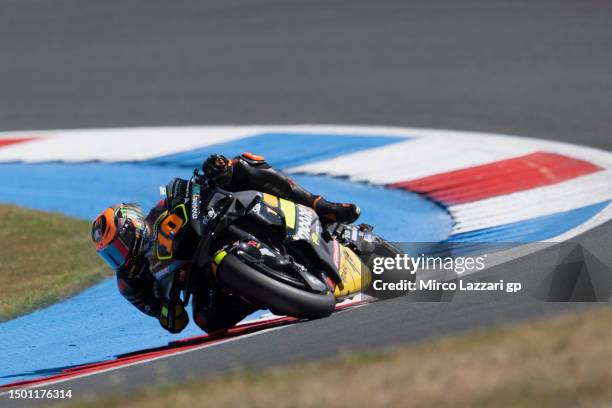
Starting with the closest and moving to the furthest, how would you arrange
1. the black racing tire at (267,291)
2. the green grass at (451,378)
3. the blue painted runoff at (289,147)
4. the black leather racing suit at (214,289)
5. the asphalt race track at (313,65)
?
the green grass at (451,378), the black racing tire at (267,291), the black leather racing suit at (214,289), the blue painted runoff at (289,147), the asphalt race track at (313,65)

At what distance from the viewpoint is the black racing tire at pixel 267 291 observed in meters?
6.42

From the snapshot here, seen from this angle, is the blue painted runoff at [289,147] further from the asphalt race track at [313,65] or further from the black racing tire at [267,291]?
the black racing tire at [267,291]

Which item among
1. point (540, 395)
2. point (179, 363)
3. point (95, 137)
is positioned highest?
point (540, 395)

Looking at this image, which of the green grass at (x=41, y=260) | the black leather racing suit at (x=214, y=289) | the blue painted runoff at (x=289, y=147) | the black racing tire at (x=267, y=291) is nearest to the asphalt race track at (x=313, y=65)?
the blue painted runoff at (x=289, y=147)

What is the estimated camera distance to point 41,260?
10.7 m

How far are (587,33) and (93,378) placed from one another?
10945 mm

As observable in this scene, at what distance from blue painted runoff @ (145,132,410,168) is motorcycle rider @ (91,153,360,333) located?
17.8 ft

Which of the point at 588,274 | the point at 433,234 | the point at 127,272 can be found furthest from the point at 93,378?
the point at 433,234

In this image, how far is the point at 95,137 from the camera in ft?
49.0

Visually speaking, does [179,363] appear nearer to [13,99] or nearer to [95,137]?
[95,137]

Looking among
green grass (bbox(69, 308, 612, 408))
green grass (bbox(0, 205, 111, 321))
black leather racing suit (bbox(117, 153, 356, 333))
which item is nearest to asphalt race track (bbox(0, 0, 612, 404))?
green grass (bbox(0, 205, 111, 321))

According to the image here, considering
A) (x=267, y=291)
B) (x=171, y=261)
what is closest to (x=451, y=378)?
(x=267, y=291)

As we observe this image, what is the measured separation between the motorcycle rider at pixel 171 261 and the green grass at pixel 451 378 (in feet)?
7.22

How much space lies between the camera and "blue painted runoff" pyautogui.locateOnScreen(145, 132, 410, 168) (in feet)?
42.4
